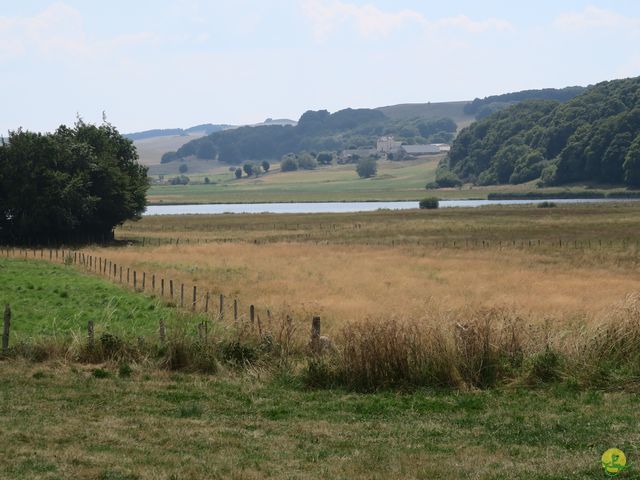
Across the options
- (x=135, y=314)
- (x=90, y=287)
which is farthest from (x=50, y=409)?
(x=90, y=287)

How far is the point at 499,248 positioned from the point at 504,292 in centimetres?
2567

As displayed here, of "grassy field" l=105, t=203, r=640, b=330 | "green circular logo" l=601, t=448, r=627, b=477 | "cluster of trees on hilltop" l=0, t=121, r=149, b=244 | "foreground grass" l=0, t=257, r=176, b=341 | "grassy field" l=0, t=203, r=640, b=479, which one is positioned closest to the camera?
"green circular logo" l=601, t=448, r=627, b=477

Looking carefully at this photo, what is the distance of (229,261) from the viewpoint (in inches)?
2095

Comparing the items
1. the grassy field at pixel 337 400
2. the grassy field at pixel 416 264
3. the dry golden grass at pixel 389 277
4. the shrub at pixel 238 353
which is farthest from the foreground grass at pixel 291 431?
the dry golden grass at pixel 389 277

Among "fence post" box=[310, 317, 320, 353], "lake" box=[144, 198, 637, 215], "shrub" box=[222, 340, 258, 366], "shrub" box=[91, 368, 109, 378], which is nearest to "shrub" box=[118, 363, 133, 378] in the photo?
"shrub" box=[91, 368, 109, 378]

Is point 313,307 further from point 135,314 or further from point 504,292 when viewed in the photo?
point 504,292

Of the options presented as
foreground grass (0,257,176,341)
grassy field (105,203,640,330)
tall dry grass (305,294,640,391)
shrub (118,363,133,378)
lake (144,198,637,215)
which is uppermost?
tall dry grass (305,294,640,391)

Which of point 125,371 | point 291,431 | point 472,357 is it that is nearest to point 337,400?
point 291,431

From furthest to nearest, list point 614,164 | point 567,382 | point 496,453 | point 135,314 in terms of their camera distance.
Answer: point 614,164
point 135,314
point 567,382
point 496,453

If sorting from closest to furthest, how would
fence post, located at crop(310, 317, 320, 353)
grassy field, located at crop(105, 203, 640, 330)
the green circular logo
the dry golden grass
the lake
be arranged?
1. the green circular logo
2. fence post, located at crop(310, 317, 320, 353)
3. the dry golden grass
4. grassy field, located at crop(105, 203, 640, 330)
5. the lake
